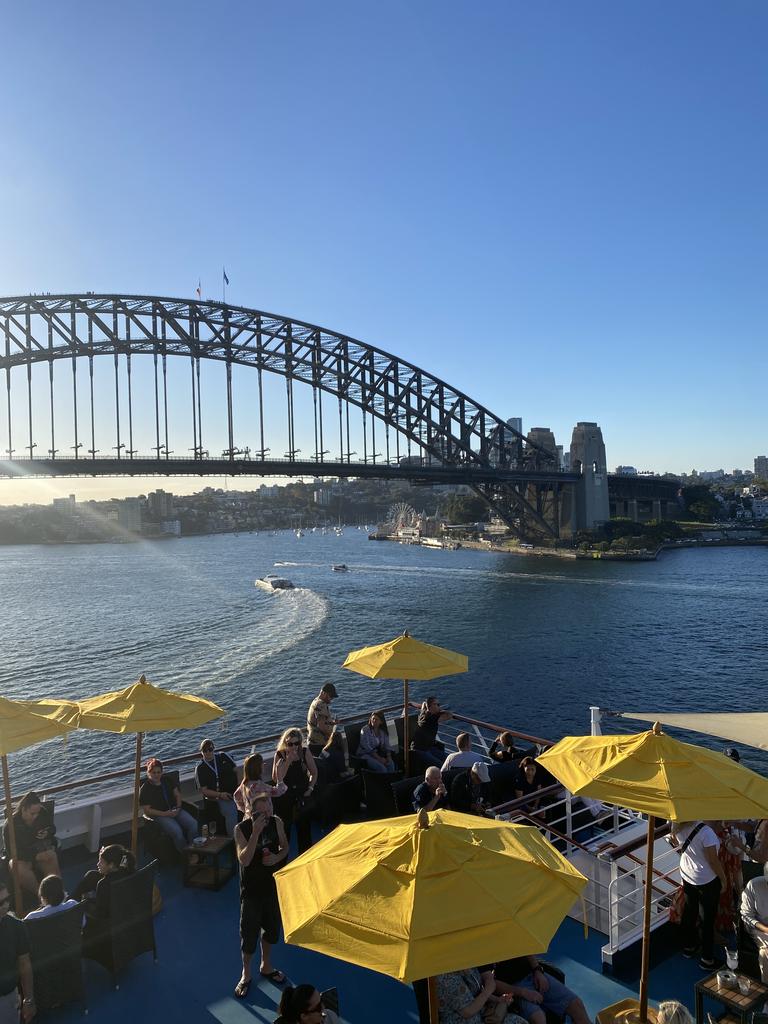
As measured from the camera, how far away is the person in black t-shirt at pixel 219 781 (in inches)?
238

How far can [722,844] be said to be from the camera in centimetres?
477

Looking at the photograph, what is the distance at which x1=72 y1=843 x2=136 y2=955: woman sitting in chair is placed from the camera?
4422 millimetres

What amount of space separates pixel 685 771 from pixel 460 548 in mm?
91223

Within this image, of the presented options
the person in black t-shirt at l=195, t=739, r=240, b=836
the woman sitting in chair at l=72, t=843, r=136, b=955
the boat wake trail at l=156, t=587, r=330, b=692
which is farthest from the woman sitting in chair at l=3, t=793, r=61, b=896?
the boat wake trail at l=156, t=587, r=330, b=692

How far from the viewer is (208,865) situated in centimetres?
570

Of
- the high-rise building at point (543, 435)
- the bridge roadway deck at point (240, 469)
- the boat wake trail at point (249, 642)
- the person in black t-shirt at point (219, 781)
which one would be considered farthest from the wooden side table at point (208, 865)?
the high-rise building at point (543, 435)

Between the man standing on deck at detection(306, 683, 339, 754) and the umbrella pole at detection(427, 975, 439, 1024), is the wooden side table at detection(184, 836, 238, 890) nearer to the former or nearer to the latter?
the man standing on deck at detection(306, 683, 339, 754)

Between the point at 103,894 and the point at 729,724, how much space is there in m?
4.93

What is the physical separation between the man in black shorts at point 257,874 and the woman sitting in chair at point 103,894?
2.61 feet

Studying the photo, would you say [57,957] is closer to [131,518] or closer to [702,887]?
[702,887]

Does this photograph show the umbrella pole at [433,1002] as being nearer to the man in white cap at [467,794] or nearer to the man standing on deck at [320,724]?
the man in white cap at [467,794]

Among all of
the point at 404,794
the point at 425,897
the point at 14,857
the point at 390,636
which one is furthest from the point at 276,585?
the point at 425,897

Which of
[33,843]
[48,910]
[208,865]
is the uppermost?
A: [48,910]

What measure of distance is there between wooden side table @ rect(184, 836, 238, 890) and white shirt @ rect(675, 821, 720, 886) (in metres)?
3.42
